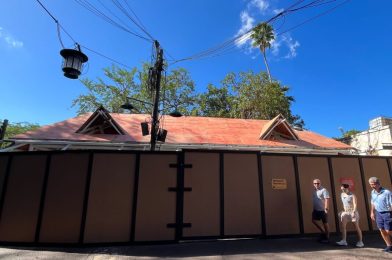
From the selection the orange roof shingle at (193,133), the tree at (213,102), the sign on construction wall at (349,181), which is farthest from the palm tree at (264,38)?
the sign on construction wall at (349,181)

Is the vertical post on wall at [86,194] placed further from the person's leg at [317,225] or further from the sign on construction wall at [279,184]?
the person's leg at [317,225]

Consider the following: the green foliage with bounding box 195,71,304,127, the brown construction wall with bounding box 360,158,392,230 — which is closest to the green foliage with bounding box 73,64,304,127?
the green foliage with bounding box 195,71,304,127

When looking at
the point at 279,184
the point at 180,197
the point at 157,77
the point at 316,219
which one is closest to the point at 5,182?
the point at 180,197

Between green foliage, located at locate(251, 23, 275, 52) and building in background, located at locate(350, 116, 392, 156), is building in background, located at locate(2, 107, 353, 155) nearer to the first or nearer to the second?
building in background, located at locate(350, 116, 392, 156)

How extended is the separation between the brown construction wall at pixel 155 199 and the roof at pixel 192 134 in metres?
3.84

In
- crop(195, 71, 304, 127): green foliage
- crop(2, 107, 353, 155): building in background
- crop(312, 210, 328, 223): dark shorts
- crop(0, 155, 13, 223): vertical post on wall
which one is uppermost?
crop(195, 71, 304, 127): green foliage

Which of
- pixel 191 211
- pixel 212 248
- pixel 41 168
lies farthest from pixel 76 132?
pixel 212 248

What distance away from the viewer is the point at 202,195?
6.84 m

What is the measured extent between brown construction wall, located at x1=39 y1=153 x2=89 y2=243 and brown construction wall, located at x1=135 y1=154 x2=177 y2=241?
4.62 feet

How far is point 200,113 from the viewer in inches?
1144

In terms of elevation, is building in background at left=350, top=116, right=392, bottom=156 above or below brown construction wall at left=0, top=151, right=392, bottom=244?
above

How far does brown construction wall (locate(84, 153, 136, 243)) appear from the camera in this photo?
6266 mm

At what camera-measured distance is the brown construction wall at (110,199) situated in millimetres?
6266

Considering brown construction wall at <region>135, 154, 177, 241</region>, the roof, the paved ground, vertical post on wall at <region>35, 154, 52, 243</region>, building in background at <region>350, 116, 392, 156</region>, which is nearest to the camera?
the paved ground
